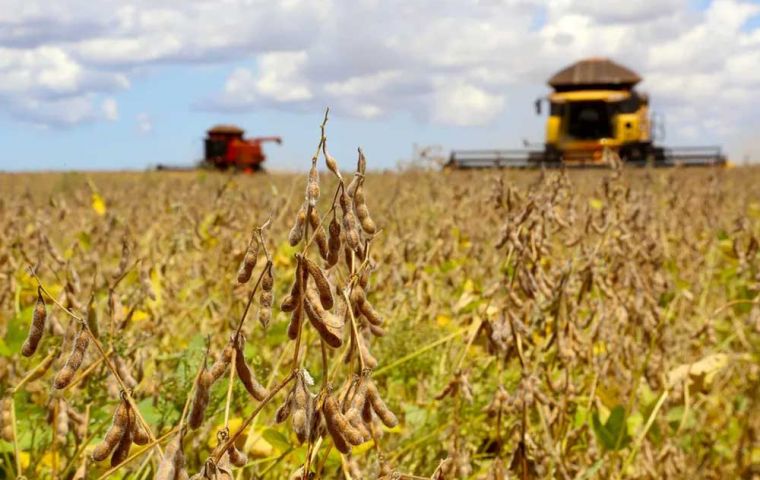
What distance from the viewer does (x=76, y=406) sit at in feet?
7.30

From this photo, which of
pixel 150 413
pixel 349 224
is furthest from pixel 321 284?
pixel 150 413

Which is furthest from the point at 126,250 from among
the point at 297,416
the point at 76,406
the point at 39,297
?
the point at 297,416

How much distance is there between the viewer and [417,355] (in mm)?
2424

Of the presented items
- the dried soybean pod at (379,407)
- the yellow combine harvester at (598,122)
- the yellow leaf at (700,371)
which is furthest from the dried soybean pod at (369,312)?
the yellow combine harvester at (598,122)

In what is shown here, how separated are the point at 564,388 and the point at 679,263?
2695 mm

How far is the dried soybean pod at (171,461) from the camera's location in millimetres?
981

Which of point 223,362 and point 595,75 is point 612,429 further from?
point 595,75

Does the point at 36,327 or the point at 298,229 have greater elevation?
the point at 298,229

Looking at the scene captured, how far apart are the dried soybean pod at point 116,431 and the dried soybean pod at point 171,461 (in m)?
0.11

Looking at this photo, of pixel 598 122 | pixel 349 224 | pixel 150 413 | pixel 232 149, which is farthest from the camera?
pixel 232 149

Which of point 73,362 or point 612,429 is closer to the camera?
point 73,362

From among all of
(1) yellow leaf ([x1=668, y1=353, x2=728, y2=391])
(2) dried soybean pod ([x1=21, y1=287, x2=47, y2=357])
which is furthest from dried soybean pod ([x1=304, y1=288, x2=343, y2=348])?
(1) yellow leaf ([x1=668, y1=353, x2=728, y2=391])

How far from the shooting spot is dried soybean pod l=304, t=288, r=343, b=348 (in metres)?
1.09

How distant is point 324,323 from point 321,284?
0.04 meters
